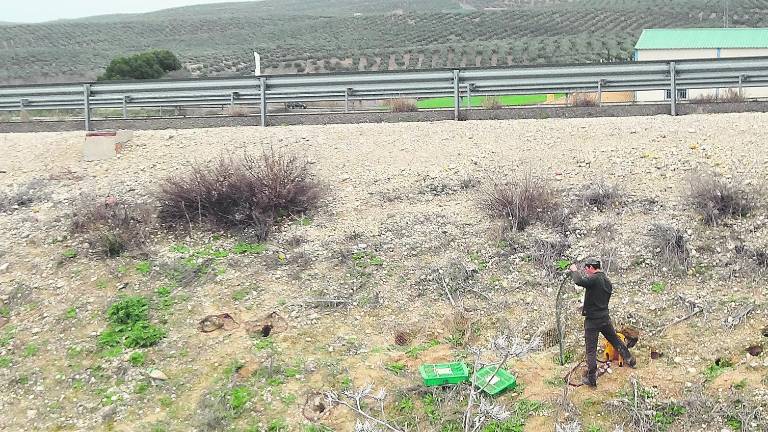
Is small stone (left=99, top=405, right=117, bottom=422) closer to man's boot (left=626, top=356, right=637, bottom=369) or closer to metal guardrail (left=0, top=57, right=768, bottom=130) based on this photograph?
man's boot (left=626, top=356, right=637, bottom=369)

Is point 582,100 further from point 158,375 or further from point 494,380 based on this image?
point 158,375

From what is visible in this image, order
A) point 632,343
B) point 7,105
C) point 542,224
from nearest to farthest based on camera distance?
point 632,343
point 542,224
point 7,105

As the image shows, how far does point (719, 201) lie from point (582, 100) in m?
5.88

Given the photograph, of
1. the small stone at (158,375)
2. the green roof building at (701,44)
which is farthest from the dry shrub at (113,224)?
the green roof building at (701,44)

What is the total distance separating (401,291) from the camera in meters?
7.96

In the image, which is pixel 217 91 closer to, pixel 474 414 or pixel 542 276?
pixel 542 276

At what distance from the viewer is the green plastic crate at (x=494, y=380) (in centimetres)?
634

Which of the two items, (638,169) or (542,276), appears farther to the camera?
(638,169)

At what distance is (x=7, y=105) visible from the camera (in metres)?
16.6

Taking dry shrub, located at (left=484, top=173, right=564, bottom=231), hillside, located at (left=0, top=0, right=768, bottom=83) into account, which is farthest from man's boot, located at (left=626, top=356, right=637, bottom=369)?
hillside, located at (left=0, top=0, right=768, bottom=83)

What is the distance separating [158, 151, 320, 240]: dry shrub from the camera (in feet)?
29.9

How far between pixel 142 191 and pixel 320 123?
4.05 metres

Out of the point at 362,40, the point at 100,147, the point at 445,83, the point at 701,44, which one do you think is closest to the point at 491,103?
the point at 445,83

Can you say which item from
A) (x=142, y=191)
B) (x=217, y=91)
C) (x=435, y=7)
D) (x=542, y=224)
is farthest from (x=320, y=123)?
(x=435, y=7)
